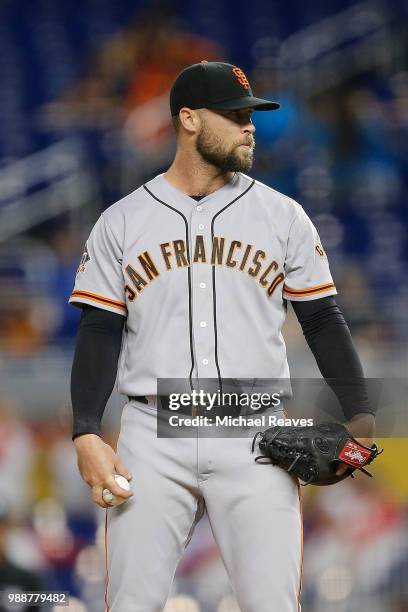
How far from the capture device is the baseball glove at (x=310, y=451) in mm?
2139

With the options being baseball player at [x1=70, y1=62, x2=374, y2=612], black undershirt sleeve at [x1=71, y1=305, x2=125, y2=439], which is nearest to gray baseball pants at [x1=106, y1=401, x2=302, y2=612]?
baseball player at [x1=70, y1=62, x2=374, y2=612]

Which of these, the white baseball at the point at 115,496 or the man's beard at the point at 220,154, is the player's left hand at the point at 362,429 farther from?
the man's beard at the point at 220,154

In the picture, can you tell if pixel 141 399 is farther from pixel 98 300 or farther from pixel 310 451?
pixel 310 451

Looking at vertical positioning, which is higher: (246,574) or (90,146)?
(90,146)

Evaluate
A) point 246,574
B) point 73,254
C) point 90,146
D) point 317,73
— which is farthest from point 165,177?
point 317,73

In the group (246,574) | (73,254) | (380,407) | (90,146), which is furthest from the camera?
(90,146)

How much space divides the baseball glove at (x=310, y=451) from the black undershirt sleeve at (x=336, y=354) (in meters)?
0.08

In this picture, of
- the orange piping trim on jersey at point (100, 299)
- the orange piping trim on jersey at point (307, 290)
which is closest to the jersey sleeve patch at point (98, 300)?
the orange piping trim on jersey at point (100, 299)

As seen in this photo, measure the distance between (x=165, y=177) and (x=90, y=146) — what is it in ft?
15.6

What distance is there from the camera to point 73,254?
646cm

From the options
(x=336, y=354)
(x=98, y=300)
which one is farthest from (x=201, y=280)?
(x=336, y=354)

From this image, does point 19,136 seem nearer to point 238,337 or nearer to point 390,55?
point 390,55

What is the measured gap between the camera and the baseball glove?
2139 millimetres

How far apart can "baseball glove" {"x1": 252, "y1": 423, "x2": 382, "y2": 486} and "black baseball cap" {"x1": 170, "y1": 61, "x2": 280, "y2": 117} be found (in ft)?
2.30
